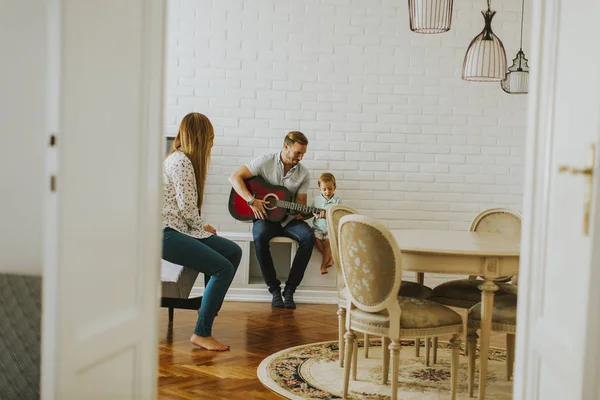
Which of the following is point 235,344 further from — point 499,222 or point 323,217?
point 499,222

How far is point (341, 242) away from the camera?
144 inches

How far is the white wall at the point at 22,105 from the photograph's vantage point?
228 cm

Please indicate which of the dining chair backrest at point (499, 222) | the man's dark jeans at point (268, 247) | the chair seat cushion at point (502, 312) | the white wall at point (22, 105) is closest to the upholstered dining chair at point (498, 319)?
the chair seat cushion at point (502, 312)

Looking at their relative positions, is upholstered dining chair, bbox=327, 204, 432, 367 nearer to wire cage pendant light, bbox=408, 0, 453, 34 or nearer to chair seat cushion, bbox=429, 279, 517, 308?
chair seat cushion, bbox=429, 279, 517, 308

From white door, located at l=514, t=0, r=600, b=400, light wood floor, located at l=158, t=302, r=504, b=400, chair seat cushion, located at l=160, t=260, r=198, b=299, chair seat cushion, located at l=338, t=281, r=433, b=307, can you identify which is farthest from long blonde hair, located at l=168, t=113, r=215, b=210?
white door, located at l=514, t=0, r=600, b=400

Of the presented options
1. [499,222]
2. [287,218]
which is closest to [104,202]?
[499,222]

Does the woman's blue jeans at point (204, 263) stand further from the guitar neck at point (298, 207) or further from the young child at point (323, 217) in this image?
the young child at point (323, 217)

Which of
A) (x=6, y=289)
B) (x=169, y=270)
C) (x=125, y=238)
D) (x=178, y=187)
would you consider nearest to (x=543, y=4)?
(x=125, y=238)

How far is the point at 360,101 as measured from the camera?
21.7 feet

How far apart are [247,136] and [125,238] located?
4.34m

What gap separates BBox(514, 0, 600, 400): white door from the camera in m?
2.01

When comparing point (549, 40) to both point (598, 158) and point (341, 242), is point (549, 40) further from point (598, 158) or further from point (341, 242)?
point (341, 242)

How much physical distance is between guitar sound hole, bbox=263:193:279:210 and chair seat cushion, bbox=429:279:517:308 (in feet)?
6.68

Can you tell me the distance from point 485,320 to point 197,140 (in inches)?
74.8
